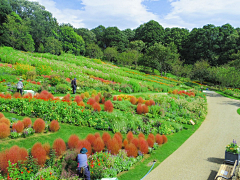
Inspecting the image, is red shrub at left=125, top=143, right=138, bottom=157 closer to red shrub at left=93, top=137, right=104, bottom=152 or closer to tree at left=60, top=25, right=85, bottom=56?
red shrub at left=93, top=137, right=104, bottom=152

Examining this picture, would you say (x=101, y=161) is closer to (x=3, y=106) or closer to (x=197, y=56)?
(x=3, y=106)

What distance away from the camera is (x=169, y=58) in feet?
156

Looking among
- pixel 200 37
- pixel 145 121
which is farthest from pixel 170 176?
pixel 200 37

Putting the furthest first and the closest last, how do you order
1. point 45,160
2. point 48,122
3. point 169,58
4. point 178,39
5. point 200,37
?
point 178,39 < point 200,37 < point 169,58 < point 48,122 < point 45,160

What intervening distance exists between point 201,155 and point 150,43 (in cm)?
6413

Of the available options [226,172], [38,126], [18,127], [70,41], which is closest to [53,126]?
[38,126]

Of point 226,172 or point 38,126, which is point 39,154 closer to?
point 38,126

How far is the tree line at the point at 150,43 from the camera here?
4219 cm

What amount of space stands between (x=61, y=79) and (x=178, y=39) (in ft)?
197

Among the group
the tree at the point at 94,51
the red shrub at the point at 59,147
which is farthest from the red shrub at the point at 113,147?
the tree at the point at 94,51

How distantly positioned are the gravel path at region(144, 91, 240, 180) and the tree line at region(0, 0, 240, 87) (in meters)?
24.1

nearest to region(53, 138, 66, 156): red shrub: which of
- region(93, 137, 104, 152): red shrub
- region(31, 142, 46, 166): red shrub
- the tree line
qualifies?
region(31, 142, 46, 166): red shrub

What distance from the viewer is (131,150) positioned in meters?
7.54

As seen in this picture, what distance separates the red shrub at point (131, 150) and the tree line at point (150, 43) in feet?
102
